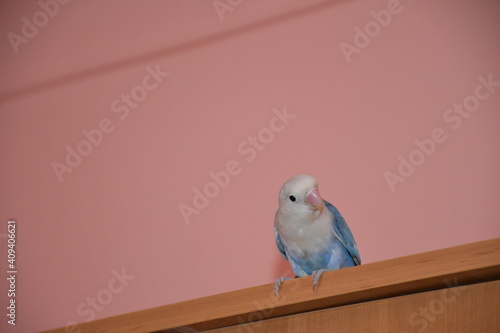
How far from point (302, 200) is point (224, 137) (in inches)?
29.0

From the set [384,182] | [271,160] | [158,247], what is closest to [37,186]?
[158,247]

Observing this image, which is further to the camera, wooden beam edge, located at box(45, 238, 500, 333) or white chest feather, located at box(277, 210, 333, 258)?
white chest feather, located at box(277, 210, 333, 258)

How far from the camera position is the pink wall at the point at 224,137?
230 centimetres

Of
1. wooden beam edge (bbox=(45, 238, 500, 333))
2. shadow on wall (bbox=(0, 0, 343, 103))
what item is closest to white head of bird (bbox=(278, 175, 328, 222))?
wooden beam edge (bbox=(45, 238, 500, 333))

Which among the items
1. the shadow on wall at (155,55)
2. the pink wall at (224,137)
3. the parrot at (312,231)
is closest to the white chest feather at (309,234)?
the parrot at (312,231)

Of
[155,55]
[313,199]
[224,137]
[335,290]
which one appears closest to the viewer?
[335,290]

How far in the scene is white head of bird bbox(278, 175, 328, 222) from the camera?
1.98 meters

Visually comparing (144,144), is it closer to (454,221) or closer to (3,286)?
(3,286)

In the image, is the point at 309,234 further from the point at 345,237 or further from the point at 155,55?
the point at 155,55

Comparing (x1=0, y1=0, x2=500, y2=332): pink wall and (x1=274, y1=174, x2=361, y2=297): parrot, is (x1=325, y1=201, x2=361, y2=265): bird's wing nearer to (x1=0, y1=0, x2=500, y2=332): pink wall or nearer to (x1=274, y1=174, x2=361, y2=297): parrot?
(x1=274, y1=174, x2=361, y2=297): parrot

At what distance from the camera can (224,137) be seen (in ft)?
8.64

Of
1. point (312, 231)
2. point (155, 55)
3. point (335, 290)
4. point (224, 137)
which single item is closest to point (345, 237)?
point (312, 231)

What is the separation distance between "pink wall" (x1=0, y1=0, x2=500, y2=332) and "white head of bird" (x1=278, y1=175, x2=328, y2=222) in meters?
0.38

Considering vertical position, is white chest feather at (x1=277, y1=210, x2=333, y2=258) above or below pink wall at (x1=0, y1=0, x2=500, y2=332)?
below
